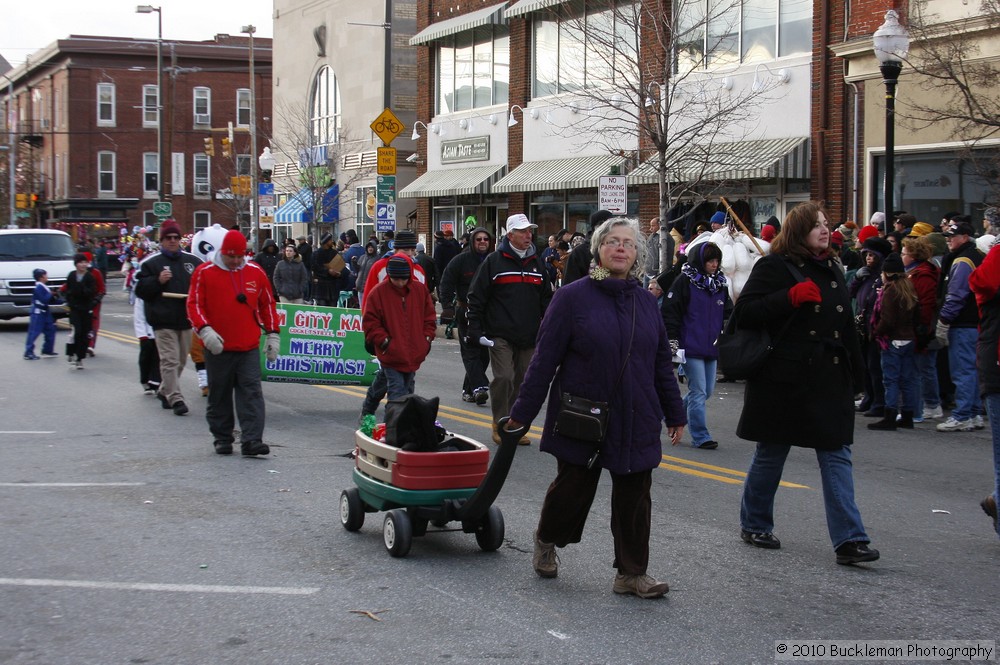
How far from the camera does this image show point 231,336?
9664mm

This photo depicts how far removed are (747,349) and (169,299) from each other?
779cm

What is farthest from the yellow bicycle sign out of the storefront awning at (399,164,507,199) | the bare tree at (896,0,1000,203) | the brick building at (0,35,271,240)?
the brick building at (0,35,271,240)

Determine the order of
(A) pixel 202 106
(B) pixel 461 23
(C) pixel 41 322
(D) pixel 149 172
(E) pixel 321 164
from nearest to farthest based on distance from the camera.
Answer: (C) pixel 41 322 < (B) pixel 461 23 < (E) pixel 321 164 < (A) pixel 202 106 < (D) pixel 149 172

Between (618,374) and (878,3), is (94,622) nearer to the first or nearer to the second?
(618,374)

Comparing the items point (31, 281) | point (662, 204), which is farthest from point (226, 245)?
point (31, 281)

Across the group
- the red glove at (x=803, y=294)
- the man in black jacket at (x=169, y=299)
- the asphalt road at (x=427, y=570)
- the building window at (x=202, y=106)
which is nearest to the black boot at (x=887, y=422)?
the asphalt road at (x=427, y=570)

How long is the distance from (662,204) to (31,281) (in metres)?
13.2

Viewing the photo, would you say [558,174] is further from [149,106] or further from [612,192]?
[149,106]

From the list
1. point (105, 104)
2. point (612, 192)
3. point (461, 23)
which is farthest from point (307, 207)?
point (105, 104)

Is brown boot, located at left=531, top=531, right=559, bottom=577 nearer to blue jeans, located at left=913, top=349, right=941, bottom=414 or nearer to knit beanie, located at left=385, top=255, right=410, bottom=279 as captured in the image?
knit beanie, located at left=385, top=255, right=410, bottom=279

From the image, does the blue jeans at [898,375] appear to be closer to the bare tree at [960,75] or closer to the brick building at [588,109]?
the bare tree at [960,75]

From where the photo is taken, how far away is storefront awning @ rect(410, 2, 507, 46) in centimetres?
3195

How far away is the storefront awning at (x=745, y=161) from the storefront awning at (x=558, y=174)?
3374 millimetres

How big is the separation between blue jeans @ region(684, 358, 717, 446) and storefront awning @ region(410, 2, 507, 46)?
23.1 m
